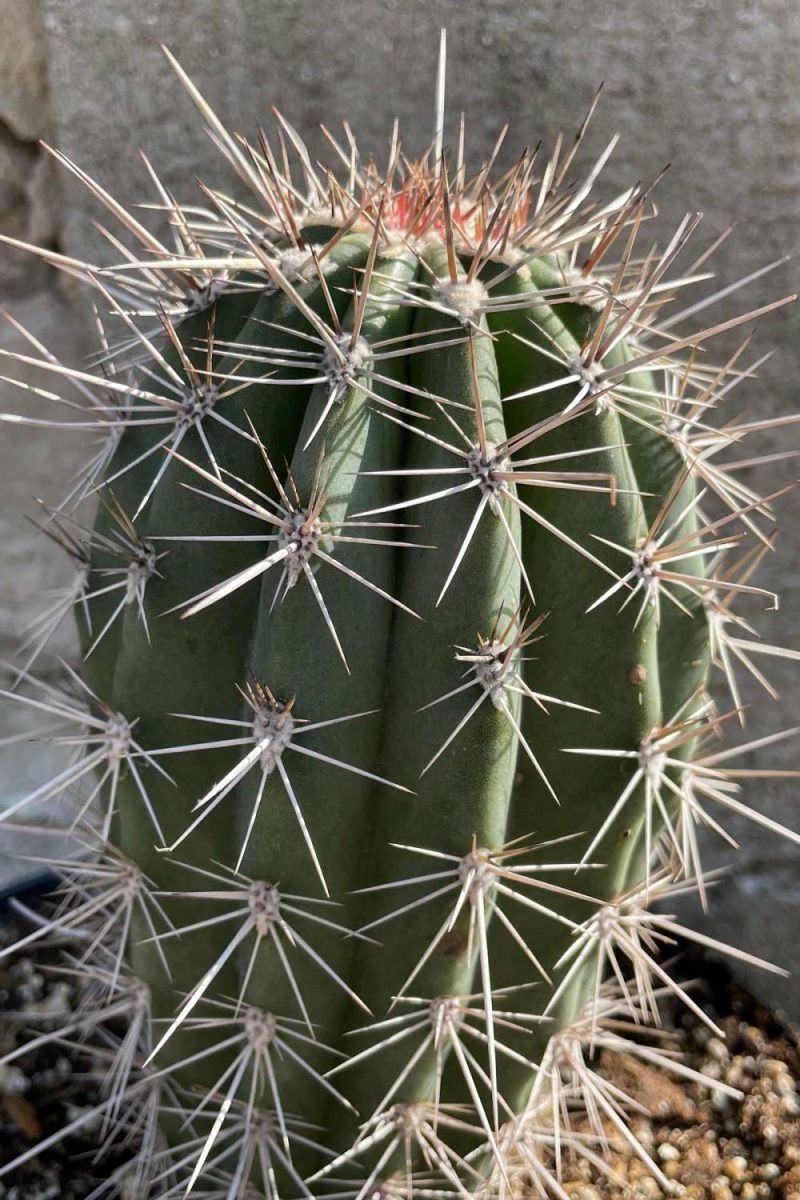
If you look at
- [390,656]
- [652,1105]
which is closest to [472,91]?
[390,656]

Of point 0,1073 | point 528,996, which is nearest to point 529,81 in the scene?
point 528,996

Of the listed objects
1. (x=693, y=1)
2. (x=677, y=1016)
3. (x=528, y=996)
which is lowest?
(x=677, y=1016)

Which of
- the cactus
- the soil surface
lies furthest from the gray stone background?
the cactus

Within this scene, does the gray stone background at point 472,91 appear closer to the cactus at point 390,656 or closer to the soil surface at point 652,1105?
the soil surface at point 652,1105

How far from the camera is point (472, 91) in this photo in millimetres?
1251

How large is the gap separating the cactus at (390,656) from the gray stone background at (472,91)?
45cm

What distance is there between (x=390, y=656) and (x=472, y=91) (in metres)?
0.80

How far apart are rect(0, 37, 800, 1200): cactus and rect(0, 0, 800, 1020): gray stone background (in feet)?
1.48

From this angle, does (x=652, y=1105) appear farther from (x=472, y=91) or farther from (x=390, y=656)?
(x=472, y=91)

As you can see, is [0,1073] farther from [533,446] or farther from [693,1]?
[693,1]

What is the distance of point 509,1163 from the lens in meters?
1.00

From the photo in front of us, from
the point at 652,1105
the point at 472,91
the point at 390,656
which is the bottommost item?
the point at 652,1105

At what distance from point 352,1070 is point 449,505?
47 centimetres

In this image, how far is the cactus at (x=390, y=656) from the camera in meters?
0.72
